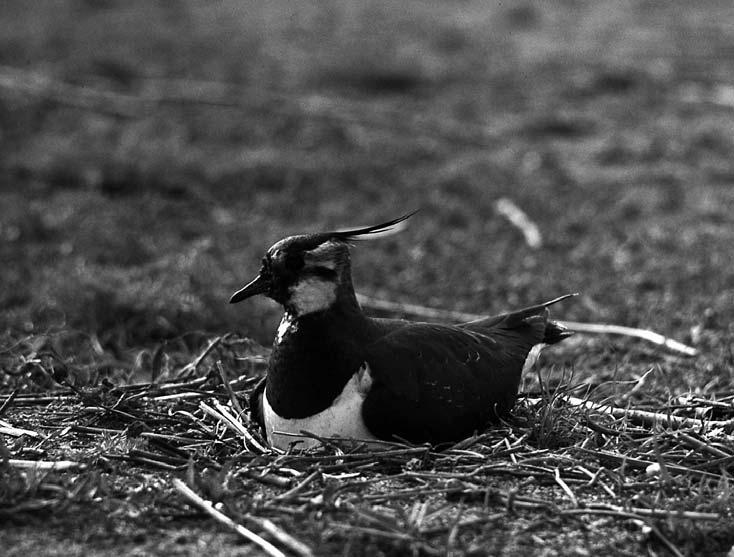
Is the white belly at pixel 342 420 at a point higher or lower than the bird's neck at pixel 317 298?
lower

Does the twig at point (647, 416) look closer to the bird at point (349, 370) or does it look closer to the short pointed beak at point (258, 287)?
the bird at point (349, 370)

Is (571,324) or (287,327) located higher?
(287,327)

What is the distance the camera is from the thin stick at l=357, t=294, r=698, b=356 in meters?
6.94

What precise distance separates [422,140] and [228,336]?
6282 mm

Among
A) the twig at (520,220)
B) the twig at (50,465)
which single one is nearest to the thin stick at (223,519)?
the twig at (50,465)

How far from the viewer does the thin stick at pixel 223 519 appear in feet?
12.6

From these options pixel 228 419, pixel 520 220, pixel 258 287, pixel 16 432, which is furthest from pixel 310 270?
pixel 520 220

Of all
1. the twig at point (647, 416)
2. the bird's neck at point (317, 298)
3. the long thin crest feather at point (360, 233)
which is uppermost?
the long thin crest feather at point (360, 233)

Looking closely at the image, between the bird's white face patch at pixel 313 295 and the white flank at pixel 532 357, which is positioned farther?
the white flank at pixel 532 357

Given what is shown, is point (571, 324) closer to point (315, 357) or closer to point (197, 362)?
point (197, 362)

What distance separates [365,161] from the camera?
1120cm

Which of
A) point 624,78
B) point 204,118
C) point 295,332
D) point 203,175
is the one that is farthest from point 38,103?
point 295,332

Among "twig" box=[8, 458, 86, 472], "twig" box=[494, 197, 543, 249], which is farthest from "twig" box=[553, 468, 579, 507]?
"twig" box=[494, 197, 543, 249]

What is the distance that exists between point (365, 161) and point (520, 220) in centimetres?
193
